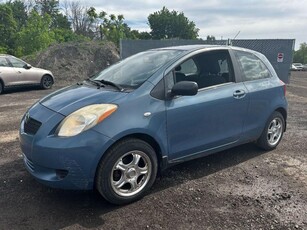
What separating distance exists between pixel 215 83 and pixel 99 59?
17.2 m

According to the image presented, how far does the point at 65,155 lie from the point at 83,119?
394 millimetres

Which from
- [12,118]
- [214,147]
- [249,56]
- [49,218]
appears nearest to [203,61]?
[249,56]

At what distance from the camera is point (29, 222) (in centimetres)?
305

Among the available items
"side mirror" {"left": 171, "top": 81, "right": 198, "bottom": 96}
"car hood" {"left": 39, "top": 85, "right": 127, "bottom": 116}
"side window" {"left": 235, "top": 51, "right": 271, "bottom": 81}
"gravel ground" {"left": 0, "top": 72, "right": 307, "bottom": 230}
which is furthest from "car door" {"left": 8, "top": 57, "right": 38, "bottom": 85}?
"side mirror" {"left": 171, "top": 81, "right": 198, "bottom": 96}

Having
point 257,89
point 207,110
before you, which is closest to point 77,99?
point 207,110

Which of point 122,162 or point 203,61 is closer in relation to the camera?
point 122,162

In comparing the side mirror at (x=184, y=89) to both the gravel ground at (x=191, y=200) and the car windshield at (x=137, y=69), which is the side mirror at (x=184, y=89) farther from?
the gravel ground at (x=191, y=200)

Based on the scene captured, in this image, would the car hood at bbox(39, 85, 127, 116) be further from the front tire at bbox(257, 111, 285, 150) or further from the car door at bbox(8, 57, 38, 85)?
the car door at bbox(8, 57, 38, 85)

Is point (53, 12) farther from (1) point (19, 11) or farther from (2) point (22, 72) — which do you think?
(2) point (22, 72)

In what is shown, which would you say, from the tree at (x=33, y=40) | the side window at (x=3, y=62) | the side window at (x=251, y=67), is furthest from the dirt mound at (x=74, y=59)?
the side window at (x=251, y=67)

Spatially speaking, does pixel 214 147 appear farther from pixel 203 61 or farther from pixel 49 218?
pixel 49 218

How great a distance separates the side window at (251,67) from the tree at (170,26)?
66.0 metres

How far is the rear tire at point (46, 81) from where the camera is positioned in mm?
13375

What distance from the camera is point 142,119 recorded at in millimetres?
3367
